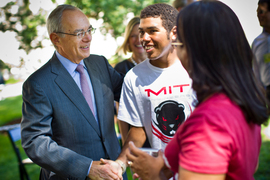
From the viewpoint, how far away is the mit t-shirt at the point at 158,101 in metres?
2.07

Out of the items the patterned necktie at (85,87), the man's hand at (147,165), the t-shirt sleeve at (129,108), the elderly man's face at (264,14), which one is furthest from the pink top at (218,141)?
the elderly man's face at (264,14)

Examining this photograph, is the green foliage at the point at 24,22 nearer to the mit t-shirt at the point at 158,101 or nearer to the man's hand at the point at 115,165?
the mit t-shirt at the point at 158,101

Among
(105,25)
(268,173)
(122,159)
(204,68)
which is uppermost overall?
(204,68)

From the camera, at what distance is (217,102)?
0.99 metres

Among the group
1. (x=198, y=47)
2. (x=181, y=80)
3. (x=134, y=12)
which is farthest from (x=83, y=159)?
(x=134, y=12)

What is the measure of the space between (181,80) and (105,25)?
21.4 feet

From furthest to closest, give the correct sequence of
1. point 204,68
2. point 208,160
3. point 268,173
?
1. point 268,173
2. point 204,68
3. point 208,160

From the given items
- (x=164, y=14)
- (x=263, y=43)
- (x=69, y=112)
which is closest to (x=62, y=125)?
(x=69, y=112)

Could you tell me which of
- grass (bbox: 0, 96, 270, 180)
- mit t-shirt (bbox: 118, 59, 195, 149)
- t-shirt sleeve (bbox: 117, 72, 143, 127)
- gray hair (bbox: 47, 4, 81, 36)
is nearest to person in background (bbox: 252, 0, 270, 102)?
mit t-shirt (bbox: 118, 59, 195, 149)

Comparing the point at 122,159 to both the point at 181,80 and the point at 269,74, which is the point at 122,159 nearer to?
the point at 181,80

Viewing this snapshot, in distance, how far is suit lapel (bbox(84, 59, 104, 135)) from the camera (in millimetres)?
2164

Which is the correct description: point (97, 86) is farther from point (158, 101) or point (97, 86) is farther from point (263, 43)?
point (263, 43)

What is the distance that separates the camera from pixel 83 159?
1.96m

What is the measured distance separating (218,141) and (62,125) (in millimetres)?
1430
